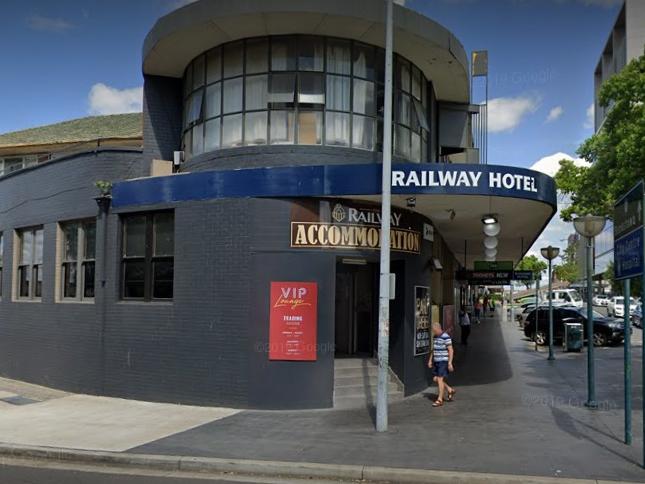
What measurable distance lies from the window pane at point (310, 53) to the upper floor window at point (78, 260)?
18.9 ft

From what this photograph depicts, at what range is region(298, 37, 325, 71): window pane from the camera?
13258mm

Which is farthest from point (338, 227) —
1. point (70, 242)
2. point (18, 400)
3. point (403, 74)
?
point (18, 400)

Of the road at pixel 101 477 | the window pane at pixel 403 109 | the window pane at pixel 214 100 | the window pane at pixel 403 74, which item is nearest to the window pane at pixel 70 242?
the window pane at pixel 214 100

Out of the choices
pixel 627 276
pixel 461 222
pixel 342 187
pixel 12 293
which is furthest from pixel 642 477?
pixel 12 293

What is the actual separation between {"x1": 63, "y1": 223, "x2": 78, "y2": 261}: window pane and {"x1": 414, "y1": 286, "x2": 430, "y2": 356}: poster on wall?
7.73 m

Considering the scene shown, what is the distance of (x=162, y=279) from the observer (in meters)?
13.2

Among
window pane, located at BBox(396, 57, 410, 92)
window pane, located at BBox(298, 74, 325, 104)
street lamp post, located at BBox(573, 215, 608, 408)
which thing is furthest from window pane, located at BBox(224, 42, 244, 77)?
street lamp post, located at BBox(573, 215, 608, 408)

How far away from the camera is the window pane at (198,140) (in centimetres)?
1411

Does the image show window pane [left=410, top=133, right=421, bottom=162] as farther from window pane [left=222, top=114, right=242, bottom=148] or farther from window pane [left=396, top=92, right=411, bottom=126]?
window pane [left=222, top=114, right=242, bottom=148]

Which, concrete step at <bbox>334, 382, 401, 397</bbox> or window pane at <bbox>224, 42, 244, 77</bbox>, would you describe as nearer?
concrete step at <bbox>334, 382, 401, 397</bbox>

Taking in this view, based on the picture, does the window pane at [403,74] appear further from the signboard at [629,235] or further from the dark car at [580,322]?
the dark car at [580,322]

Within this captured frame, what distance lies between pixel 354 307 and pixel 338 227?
11.2 feet

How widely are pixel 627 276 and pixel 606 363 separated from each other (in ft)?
41.8

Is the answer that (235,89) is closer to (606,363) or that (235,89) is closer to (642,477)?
(642,477)
